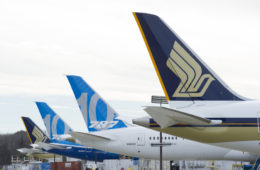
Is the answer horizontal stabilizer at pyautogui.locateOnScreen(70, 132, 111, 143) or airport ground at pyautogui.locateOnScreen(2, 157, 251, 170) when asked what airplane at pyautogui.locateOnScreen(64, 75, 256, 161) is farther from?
airport ground at pyautogui.locateOnScreen(2, 157, 251, 170)

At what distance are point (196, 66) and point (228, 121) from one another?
2271 mm

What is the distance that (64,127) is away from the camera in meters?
52.1

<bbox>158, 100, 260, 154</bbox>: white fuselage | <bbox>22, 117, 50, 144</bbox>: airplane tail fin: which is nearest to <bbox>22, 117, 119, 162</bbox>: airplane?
<bbox>22, 117, 50, 144</bbox>: airplane tail fin

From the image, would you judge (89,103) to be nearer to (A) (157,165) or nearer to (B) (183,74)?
(A) (157,165)

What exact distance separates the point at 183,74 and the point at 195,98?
957mm

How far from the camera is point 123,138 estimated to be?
30.5 metres

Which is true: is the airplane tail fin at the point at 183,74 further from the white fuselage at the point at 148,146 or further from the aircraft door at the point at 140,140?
the aircraft door at the point at 140,140

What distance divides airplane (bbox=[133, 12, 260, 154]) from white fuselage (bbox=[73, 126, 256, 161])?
1250 centimetres

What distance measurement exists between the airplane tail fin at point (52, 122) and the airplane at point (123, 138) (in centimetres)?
1747

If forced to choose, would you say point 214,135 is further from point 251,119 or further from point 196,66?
point 196,66

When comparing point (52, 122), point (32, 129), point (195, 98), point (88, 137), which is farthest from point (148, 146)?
point (32, 129)

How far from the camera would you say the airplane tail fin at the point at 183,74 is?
15273mm

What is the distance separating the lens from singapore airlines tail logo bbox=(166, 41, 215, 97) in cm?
1527

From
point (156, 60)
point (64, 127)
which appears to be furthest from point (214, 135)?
point (64, 127)
